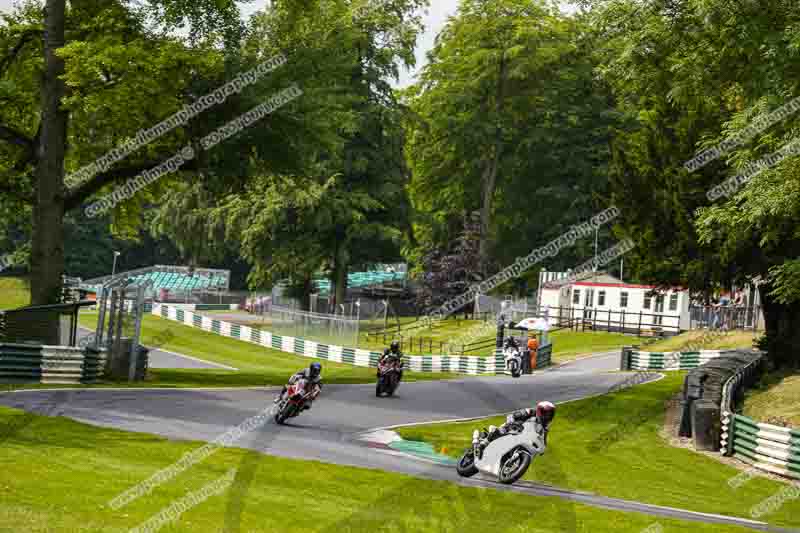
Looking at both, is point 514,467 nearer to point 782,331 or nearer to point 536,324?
point 782,331

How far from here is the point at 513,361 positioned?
4312 centimetres

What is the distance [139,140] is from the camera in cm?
3091

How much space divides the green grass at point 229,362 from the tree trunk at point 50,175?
405 cm

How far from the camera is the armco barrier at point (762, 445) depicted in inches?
795

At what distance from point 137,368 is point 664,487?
15.0 meters

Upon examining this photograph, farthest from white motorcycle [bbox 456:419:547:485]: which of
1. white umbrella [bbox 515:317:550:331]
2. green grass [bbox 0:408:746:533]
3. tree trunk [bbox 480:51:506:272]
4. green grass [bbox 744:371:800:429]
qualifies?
tree trunk [bbox 480:51:506:272]

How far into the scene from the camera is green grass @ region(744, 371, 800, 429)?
976 inches

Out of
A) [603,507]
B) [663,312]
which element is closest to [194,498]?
[603,507]

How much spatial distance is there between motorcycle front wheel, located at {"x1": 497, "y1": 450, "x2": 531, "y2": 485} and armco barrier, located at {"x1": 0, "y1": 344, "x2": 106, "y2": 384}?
13099 mm

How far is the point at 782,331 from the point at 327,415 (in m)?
18.2

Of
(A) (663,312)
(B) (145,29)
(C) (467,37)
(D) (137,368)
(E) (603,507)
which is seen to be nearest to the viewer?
(E) (603,507)

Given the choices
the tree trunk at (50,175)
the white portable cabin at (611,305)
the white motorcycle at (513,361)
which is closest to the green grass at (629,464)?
the tree trunk at (50,175)

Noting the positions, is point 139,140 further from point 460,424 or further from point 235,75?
point 460,424

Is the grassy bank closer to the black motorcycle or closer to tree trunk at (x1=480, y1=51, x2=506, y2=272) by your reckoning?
tree trunk at (x1=480, y1=51, x2=506, y2=272)
